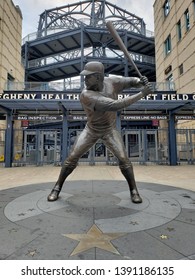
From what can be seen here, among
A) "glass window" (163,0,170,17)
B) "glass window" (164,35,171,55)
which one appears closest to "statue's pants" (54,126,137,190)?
"glass window" (164,35,171,55)

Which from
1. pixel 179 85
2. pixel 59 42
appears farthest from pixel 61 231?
pixel 59 42

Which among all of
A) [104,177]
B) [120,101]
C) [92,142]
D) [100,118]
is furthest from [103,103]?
[104,177]

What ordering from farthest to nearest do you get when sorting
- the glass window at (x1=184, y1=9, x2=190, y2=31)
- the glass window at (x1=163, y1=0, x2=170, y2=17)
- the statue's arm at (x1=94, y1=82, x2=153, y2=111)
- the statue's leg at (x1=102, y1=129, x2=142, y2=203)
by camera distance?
the glass window at (x1=163, y1=0, x2=170, y2=17) < the glass window at (x1=184, y1=9, x2=190, y2=31) < the statue's leg at (x1=102, y1=129, x2=142, y2=203) < the statue's arm at (x1=94, y1=82, x2=153, y2=111)

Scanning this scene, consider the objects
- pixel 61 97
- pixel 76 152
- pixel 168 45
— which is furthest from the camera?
pixel 168 45

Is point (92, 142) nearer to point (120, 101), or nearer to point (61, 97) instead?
point (120, 101)

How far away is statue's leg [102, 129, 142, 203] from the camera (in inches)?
155

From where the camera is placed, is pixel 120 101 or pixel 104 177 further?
pixel 104 177

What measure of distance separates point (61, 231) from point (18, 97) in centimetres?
1128

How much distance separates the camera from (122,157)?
3934 mm

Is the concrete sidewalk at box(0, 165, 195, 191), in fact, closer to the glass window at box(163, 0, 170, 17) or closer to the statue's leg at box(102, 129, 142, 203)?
the statue's leg at box(102, 129, 142, 203)

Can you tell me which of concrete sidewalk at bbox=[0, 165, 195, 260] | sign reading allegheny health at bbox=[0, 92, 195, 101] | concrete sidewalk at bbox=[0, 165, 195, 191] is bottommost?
concrete sidewalk at bbox=[0, 165, 195, 191]

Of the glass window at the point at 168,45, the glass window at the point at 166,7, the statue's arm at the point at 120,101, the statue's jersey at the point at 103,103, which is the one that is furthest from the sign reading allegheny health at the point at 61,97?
the glass window at the point at 166,7

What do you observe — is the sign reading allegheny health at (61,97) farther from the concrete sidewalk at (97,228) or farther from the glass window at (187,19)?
the concrete sidewalk at (97,228)

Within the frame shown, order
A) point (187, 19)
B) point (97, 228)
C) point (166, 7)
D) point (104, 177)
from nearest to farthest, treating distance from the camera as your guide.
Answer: point (97, 228), point (104, 177), point (187, 19), point (166, 7)
